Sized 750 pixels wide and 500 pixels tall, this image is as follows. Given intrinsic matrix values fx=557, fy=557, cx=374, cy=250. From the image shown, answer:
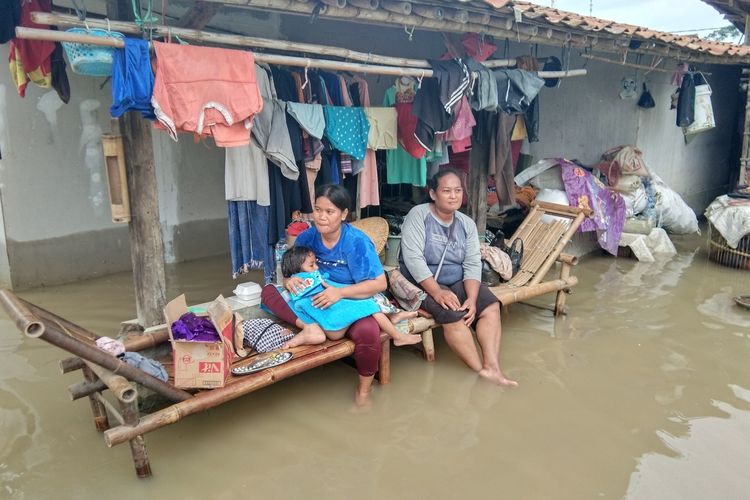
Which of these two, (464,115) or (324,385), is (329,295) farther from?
(464,115)

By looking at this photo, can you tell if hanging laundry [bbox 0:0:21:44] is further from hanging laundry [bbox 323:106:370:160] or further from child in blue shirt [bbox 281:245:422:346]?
child in blue shirt [bbox 281:245:422:346]

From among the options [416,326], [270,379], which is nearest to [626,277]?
[416,326]

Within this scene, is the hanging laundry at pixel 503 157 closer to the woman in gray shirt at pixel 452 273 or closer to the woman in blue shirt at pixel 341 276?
the woman in gray shirt at pixel 452 273

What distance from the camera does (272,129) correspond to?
153 inches

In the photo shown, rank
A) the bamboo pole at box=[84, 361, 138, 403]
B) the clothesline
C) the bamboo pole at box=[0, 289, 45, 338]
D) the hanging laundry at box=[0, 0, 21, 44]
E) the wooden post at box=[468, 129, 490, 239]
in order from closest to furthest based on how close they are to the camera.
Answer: the bamboo pole at box=[0, 289, 45, 338], the bamboo pole at box=[84, 361, 138, 403], the clothesline, the hanging laundry at box=[0, 0, 21, 44], the wooden post at box=[468, 129, 490, 239]

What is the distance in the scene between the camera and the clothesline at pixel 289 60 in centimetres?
278

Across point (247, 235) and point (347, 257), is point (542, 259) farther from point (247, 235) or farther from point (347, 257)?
point (247, 235)

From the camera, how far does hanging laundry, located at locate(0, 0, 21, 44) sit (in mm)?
3320

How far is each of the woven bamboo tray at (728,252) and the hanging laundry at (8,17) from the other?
25.1ft

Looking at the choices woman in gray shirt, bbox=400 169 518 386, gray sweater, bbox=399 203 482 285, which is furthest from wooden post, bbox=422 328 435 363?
gray sweater, bbox=399 203 482 285

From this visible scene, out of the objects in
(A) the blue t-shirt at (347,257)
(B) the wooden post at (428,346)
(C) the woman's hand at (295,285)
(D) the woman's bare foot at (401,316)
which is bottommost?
(B) the wooden post at (428,346)

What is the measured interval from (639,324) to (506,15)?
2.92 metres

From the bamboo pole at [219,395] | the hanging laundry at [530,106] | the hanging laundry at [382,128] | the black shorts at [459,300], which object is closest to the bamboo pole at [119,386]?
the bamboo pole at [219,395]

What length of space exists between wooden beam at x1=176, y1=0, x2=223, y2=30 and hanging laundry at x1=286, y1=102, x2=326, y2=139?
76cm
